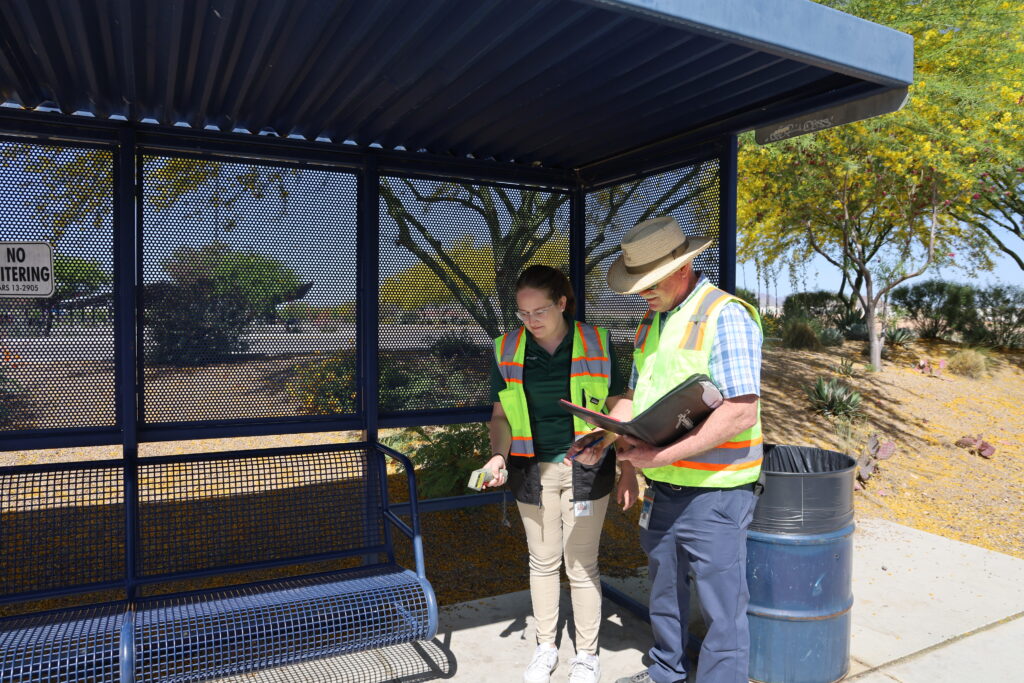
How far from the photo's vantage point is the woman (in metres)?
3.07

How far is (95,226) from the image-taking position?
348cm

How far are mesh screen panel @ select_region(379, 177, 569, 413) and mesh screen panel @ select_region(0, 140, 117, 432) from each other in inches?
55.8

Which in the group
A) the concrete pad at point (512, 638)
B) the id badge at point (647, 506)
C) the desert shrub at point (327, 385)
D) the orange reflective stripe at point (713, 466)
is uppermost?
the desert shrub at point (327, 385)

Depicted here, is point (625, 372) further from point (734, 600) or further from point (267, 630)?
point (267, 630)

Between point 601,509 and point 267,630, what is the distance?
148 cm

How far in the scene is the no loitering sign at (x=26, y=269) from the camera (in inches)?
131

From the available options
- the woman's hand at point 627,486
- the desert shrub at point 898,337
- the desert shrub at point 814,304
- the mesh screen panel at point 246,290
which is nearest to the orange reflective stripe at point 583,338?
the woman's hand at point 627,486

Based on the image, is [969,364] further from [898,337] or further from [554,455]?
[554,455]

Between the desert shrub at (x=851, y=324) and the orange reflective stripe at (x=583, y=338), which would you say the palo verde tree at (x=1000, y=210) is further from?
the orange reflective stripe at (x=583, y=338)

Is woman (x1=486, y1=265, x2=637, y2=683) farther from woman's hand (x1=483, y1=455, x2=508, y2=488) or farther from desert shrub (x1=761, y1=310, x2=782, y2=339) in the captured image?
desert shrub (x1=761, y1=310, x2=782, y2=339)

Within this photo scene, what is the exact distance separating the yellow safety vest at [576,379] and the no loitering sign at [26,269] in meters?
2.22

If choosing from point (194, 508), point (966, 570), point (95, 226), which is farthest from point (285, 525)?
point (966, 570)

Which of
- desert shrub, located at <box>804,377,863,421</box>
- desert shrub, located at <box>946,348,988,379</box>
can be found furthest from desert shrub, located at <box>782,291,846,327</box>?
Answer: desert shrub, located at <box>804,377,863,421</box>

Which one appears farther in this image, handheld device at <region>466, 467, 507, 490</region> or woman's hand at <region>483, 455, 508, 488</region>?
woman's hand at <region>483, 455, 508, 488</region>
